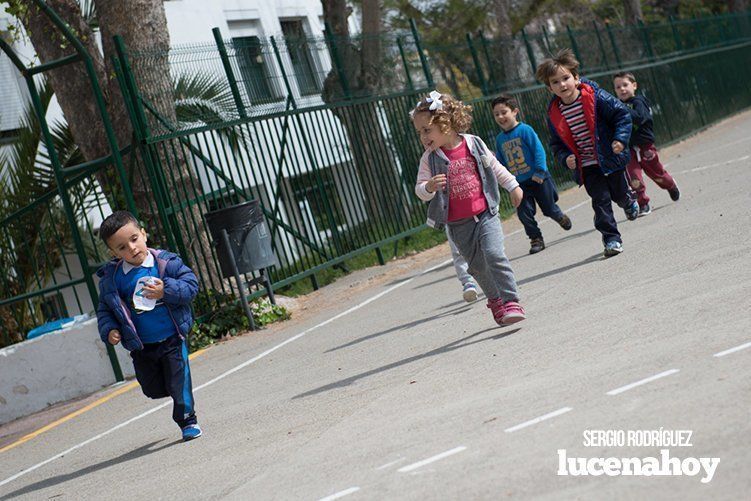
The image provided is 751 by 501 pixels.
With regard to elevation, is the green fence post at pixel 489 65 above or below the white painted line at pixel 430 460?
above

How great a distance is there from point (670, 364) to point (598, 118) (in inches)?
215

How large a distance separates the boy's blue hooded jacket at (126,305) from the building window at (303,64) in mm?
8836

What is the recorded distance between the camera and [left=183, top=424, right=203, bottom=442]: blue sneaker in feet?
25.5

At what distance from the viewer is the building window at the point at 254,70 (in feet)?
50.4

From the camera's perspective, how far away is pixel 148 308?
7.82m

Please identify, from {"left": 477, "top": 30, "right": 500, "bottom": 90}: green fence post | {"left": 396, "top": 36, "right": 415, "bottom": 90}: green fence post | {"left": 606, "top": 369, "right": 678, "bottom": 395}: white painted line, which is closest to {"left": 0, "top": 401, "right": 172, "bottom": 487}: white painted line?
{"left": 606, "top": 369, "right": 678, "bottom": 395}: white painted line

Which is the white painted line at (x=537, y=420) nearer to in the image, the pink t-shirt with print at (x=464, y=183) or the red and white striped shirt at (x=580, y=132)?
the pink t-shirt with print at (x=464, y=183)

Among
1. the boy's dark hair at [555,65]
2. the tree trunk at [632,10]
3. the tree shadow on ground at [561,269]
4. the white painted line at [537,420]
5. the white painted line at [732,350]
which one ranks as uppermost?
the tree trunk at [632,10]

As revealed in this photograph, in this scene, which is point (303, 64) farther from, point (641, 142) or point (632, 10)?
point (632, 10)

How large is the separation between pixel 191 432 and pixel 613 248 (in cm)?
436

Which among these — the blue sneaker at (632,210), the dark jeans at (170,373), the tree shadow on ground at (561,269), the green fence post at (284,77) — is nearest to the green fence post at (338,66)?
the green fence post at (284,77)

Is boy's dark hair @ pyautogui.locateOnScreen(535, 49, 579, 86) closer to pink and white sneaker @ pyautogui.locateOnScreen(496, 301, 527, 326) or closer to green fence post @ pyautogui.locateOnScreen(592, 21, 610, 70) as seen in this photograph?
pink and white sneaker @ pyautogui.locateOnScreen(496, 301, 527, 326)

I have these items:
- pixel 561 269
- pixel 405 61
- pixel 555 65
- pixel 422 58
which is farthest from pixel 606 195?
pixel 422 58

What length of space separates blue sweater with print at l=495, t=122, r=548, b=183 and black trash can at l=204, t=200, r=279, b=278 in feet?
8.81
